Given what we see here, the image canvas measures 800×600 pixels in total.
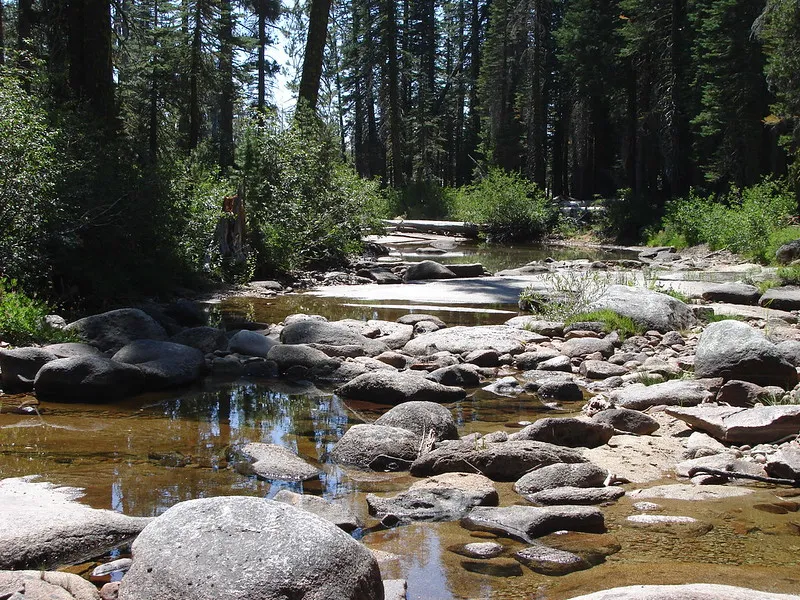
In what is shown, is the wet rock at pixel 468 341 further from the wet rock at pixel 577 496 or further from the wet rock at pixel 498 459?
the wet rock at pixel 577 496

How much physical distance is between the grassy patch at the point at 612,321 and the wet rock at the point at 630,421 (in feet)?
12.3

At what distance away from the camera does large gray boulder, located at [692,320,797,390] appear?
273 inches

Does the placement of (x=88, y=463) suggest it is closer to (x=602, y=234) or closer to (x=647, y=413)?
(x=647, y=413)

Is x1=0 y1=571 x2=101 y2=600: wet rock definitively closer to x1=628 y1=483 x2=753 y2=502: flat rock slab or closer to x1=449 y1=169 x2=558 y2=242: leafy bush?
x1=628 y1=483 x2=753 y2=502: flat rock slab

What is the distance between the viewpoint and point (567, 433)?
5.66 m

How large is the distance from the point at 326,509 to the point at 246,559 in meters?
1.25

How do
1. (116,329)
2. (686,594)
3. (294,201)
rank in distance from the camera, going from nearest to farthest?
(686,594)
(116,329)
(294,201)

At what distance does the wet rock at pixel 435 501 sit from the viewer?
4281 mm

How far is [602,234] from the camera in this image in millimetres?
31297

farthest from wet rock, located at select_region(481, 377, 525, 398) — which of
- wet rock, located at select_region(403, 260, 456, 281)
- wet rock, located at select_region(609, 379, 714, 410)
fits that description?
wet rock, located at select_region(403, 260, 456, 281)

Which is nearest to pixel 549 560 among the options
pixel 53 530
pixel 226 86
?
pixel 53 530

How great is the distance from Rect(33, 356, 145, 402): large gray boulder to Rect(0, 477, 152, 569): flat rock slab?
279 centimetres

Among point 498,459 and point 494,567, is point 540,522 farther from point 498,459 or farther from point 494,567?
point 498,459

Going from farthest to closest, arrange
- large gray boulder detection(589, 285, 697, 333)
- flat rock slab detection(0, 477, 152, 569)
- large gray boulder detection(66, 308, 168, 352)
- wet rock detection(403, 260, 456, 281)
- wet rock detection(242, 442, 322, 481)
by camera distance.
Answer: wet rock detection(403, 260, 456, 281) < large gray boulder detection(589, 285, 697, 333) < large gray boulder detection(66, 308, 168, 352) < wet rock detection(242, 442, 322, 481) < flat rock slab detection(0, 477, 152, 569)
